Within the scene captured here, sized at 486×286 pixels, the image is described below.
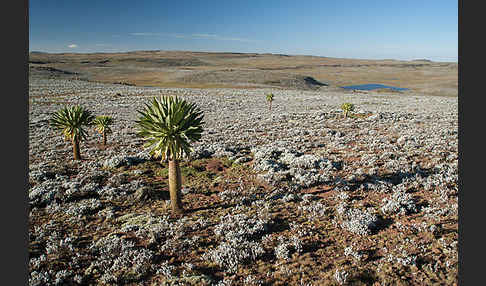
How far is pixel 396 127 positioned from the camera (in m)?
30.0

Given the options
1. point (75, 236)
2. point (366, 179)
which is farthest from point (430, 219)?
point (75, 236)

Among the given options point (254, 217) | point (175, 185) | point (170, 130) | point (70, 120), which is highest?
point (70, 120)

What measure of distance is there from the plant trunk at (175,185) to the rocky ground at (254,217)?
475 millimetres

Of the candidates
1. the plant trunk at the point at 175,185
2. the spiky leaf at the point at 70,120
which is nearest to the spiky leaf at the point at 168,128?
the plant trunk at the point at 175,185

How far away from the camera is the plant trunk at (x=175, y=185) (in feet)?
39.0

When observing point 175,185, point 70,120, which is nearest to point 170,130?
point 175,185

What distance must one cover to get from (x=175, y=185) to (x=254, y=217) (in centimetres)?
380

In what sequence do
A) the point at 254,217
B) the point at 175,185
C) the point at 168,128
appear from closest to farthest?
the point at 168,128 → the point at 254,217 → the point at 175,185

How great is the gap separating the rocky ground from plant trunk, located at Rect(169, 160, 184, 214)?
475mm

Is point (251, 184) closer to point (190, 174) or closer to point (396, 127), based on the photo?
point (190, 174)

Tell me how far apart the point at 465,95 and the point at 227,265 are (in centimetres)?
828

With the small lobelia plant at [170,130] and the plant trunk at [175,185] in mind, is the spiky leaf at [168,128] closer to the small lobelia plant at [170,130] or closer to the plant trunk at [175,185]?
the small lobelia plant at [170,130]

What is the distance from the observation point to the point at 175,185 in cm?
1196

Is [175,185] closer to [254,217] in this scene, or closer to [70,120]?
[254,217]
